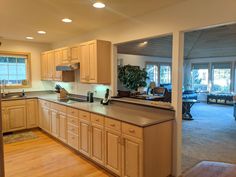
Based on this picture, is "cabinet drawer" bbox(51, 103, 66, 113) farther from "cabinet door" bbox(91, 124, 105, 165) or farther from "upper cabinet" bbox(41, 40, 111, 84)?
"cabinet door" bbox(91, 124, 105, 165)

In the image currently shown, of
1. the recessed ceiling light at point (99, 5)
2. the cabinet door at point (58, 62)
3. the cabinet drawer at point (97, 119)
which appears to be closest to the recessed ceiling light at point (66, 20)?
the recessed ceiling light at point (99, 5)

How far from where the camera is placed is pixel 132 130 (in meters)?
2.42

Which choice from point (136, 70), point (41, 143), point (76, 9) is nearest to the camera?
point (76, 9)

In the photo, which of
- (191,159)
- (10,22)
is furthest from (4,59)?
(191,159)

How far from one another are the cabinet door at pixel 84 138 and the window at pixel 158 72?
6.50 m

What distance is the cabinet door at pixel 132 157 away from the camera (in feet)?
7.72

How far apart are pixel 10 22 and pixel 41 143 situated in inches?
100

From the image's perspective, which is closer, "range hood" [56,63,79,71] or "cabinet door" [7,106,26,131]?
"range hood" [56,63,79,71]

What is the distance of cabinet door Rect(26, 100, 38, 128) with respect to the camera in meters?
5.07

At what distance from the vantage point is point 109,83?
3.82m

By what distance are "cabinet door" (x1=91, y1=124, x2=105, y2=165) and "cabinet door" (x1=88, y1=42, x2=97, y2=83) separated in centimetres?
102

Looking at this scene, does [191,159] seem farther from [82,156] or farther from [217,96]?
[217,96]

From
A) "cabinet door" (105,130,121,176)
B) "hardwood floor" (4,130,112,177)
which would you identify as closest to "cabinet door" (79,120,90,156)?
"hardwood floor" (4,130,112,177)

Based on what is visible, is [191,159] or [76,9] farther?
[191,159]
